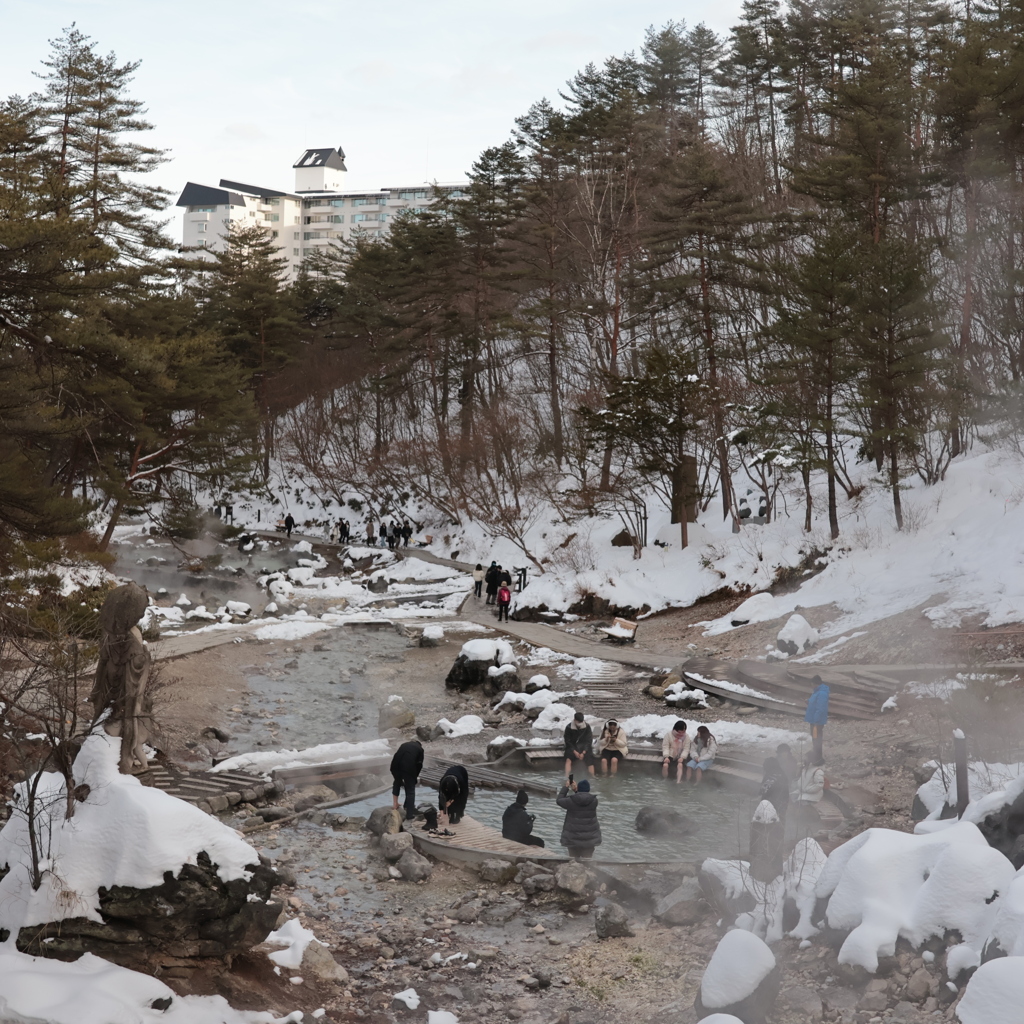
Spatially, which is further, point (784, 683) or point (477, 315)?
point (477, 315)

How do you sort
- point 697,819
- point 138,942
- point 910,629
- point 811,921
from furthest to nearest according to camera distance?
point 910,629 < point 697,819 < point 811,921 < point 138,942

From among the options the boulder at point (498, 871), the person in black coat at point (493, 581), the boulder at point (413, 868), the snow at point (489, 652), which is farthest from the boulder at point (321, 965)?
the person in black coat at point (493, 581)

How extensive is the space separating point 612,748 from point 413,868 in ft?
16.7

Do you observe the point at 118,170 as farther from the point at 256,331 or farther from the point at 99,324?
the point at 256,331

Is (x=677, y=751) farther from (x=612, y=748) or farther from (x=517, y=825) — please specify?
(x=517, y=825)

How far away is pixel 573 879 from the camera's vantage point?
33.8 ft

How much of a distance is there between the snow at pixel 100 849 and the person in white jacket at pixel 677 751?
8427 mm

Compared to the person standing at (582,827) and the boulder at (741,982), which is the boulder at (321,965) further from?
the person standing at (582,827)

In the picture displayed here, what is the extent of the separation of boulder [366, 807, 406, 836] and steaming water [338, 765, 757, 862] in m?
0.89

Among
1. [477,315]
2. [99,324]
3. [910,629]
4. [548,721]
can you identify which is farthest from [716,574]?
[477,315]

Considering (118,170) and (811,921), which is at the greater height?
(118,170)

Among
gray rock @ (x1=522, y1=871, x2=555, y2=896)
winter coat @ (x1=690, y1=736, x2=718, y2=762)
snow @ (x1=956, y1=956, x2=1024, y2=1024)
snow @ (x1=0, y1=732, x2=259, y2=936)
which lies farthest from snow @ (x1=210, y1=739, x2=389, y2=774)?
snow @ (x1=956, y1=956, x2=1024, y2=1024)

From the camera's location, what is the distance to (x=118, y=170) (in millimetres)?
31438

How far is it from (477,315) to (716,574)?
21298 millimetres
